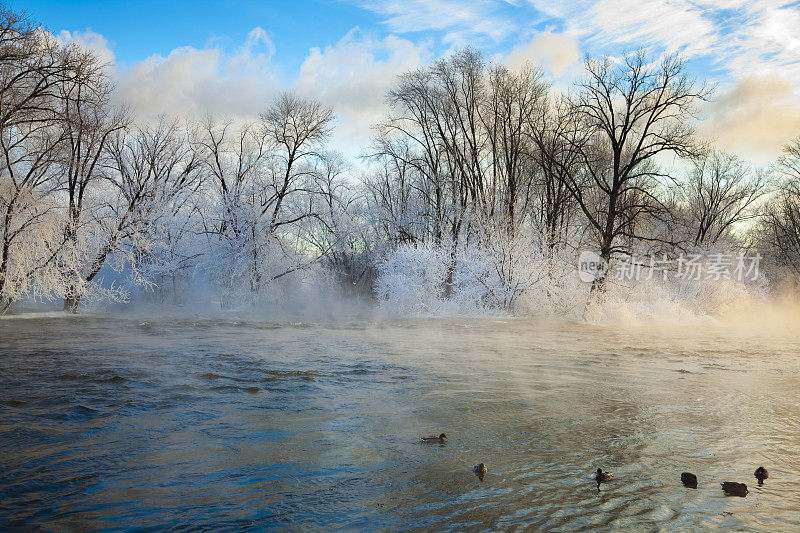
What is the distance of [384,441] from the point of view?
5.60 metres

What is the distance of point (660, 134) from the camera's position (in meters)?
25.2

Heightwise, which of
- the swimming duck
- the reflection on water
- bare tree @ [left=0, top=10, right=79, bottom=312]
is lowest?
the reflection on water

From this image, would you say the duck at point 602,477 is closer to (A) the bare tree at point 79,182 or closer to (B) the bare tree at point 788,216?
(A) the bare tree at point 79,182

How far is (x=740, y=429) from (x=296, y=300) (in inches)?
1203

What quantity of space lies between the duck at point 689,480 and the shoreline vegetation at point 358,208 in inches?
757

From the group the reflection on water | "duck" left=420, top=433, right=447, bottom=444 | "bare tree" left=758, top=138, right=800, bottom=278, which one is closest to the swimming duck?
the reflection on water

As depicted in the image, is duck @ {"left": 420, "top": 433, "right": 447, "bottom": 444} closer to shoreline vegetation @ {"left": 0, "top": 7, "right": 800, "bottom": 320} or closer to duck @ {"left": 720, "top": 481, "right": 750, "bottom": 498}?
duck @ {"left": 720, "top": 481, "right": 750, "bottom": 498}

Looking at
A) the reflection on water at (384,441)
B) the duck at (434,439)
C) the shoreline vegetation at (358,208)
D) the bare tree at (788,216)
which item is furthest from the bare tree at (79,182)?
the bare tree at (788,216)

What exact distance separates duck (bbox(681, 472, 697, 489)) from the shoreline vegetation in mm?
19240

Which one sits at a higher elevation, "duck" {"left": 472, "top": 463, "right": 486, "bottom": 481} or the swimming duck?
the swimming duck

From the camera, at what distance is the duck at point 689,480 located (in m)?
4.33

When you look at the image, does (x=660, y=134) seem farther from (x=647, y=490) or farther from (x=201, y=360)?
(x=647, y=490)

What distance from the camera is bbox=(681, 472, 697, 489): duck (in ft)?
14.2

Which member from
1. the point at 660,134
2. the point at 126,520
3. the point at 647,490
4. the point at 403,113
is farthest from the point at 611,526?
the point at 403,113
